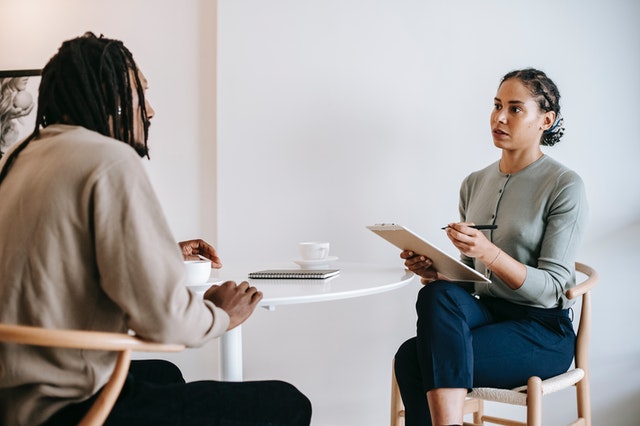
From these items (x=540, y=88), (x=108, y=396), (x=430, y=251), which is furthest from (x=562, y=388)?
(x=108, y=396)

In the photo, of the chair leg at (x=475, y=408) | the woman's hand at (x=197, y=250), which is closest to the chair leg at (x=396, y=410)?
the chair leg at (x=475, y=408)

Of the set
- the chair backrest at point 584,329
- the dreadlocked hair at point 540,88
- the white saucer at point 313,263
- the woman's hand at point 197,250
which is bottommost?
the chair backrest at point 584,329

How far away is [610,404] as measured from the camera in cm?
233

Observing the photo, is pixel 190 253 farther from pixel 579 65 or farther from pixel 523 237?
pixel 579 65

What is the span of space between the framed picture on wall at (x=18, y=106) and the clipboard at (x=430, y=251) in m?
1.84

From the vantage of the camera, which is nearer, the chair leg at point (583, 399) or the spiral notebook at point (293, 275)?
the spiral notebook at point (293, 275)

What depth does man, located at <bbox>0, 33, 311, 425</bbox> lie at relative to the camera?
937 millimetres

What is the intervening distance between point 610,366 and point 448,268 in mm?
1045

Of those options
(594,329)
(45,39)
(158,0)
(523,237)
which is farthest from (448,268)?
(45,39)

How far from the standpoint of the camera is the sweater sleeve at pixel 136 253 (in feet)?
3.05

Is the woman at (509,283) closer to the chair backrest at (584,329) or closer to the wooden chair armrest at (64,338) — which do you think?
the chair backrest at (584,329)

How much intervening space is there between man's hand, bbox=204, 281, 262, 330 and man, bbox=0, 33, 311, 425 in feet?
0.34

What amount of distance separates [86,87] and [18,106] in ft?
6.40

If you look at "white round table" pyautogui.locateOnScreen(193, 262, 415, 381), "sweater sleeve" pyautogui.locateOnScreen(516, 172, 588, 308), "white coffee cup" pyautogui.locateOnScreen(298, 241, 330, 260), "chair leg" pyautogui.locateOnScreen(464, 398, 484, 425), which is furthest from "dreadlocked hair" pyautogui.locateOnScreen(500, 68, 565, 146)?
"chair leg" pyautogui.locateOnScreen(464, 398, 484, 425)
